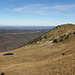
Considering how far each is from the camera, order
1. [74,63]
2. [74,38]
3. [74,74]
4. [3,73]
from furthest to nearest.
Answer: [74,38] < [3,73] < [74,63] < [74,74]

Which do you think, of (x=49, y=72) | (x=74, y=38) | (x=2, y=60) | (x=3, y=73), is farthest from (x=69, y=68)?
(x=74, y=38)

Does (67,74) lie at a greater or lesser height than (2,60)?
greater

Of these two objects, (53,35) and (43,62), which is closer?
(43,62)

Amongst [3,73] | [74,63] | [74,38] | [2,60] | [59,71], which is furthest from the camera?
[74,38]

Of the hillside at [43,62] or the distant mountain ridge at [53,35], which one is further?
the distant mountain ridge at [53,35]

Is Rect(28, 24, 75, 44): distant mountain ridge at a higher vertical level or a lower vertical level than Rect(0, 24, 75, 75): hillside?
higher

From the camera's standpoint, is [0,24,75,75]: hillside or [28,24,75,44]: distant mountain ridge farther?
[28,24,75,44]: distant mountain ridge

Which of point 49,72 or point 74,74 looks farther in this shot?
point 49,72

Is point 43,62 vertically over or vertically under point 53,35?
under

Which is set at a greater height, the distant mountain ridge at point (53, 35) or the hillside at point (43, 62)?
the distant mountain ridge at point (53, 35)

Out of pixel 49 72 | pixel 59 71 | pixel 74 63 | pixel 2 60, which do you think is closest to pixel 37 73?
pixel 49 72

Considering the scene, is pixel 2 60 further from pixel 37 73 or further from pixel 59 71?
pixel 59 71
